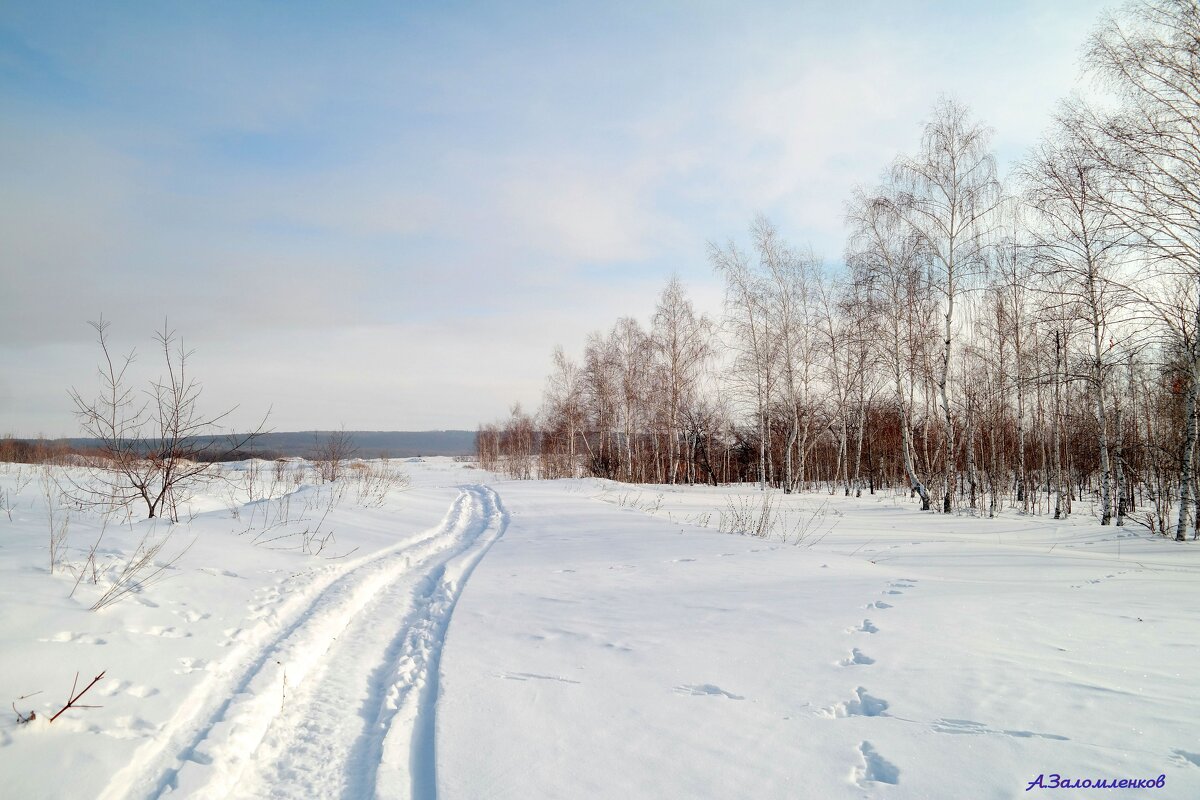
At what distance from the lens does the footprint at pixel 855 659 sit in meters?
3.62

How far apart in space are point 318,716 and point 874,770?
294cm

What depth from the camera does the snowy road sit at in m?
2.65

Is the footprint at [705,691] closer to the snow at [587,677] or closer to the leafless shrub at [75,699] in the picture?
the snow at [587,677]

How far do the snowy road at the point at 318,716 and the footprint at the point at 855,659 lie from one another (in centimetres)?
252

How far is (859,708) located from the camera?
3037mm

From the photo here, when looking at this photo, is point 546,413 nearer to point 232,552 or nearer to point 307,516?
point 307,516

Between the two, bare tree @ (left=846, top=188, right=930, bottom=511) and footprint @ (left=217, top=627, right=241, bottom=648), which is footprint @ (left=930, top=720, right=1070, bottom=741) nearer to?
footprint @ (left=217, top=627, right=241, bottom=648)

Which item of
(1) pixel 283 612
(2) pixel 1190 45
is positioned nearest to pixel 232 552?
(1) pixel 283 612

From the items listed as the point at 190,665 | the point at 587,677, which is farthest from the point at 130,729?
the point at 587,677

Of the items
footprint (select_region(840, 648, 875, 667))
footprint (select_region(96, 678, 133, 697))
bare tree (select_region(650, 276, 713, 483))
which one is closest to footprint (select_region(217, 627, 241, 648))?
footprint (select_region(96, 678, 133, 697))

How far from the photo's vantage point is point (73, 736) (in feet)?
8.77

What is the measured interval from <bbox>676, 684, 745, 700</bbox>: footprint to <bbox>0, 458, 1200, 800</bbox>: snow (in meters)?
0.03

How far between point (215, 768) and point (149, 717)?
0.60 m

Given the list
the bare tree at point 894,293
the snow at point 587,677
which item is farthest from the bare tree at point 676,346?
the snow at point 587,677
